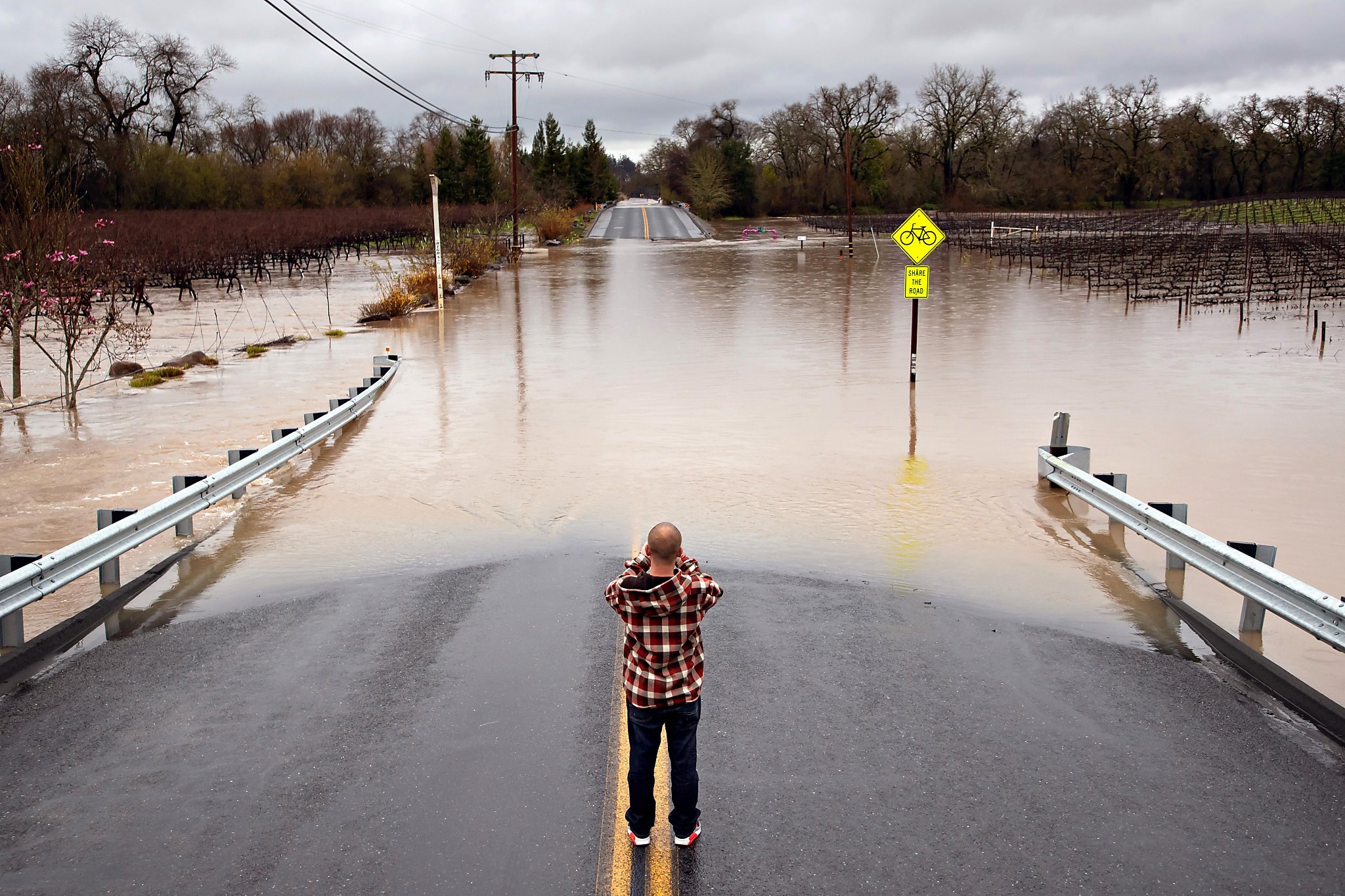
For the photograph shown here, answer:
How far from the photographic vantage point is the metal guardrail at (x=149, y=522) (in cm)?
702

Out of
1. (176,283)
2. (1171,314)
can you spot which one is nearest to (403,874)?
(1171,314)

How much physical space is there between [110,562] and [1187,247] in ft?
168

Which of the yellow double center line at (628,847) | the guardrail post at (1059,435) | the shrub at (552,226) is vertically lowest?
the yellow double center line at (628,847)

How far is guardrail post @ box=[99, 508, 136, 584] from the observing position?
8.34 m

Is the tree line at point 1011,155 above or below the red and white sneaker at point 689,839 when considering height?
above

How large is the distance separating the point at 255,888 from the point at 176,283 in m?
41.8

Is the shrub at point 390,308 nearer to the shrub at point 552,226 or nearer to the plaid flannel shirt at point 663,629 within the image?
the plaid flannel shirt at point 663,629

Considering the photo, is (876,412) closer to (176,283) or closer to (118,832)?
Result: (118,832)

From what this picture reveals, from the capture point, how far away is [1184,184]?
373 feet

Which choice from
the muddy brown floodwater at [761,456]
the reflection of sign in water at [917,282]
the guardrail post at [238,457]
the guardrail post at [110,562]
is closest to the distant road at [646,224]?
the muddy brown floodwater at [761,456]

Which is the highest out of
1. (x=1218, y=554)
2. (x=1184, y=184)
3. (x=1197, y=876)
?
(x=1184, y=184)

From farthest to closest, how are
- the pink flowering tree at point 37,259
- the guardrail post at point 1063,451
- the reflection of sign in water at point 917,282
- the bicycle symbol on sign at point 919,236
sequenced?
the bicycle symbol on sign at point 919,236 < the reflection of sign in water at point 917,282 < the pink flowering tree at point 37,259 < the guardrail post at point 1063,451

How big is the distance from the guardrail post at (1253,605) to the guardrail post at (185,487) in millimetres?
8165

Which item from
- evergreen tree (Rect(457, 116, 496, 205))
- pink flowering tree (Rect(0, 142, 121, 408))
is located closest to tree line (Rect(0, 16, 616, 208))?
evergreen tree (Rect(457, 116, 496, 205))
